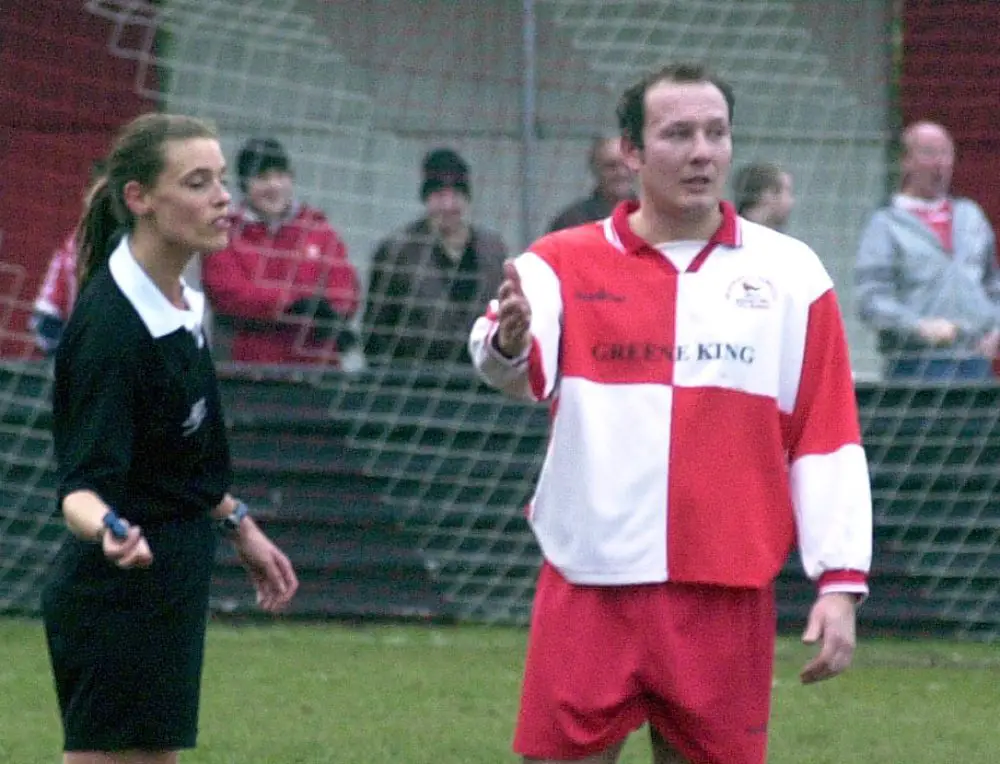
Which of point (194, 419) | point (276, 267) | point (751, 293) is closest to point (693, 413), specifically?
point (751, 293)

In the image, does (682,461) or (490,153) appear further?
(490,153)

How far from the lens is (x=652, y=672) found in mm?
3848

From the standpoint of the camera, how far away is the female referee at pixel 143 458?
13.1ft

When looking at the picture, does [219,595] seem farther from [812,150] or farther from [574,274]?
[574,274]

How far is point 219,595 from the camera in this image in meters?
8.83

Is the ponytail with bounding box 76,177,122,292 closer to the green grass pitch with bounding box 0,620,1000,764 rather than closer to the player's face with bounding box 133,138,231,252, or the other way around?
the player's face with bounding box 133,138,231,252

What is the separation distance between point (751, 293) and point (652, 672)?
72 centimetres

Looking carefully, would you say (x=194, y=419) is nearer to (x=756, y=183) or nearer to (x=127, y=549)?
(x=127, y=549)

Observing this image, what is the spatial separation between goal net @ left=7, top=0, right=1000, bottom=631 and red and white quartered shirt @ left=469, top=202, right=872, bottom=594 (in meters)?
4.93

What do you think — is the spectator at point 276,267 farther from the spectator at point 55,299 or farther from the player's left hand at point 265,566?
the player's left hand at point 265,566

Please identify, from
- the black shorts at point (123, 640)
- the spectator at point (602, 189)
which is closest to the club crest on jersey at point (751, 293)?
the black shorts at point (123, 640)

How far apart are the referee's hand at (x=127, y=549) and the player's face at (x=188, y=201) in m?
0.71

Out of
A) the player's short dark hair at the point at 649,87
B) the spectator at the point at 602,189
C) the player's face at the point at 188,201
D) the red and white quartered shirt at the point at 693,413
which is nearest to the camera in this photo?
the red and white quartered shirt at the point at 693,413

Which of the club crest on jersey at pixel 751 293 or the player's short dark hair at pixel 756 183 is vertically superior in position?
the player's short dark hair at pixel 756 183
